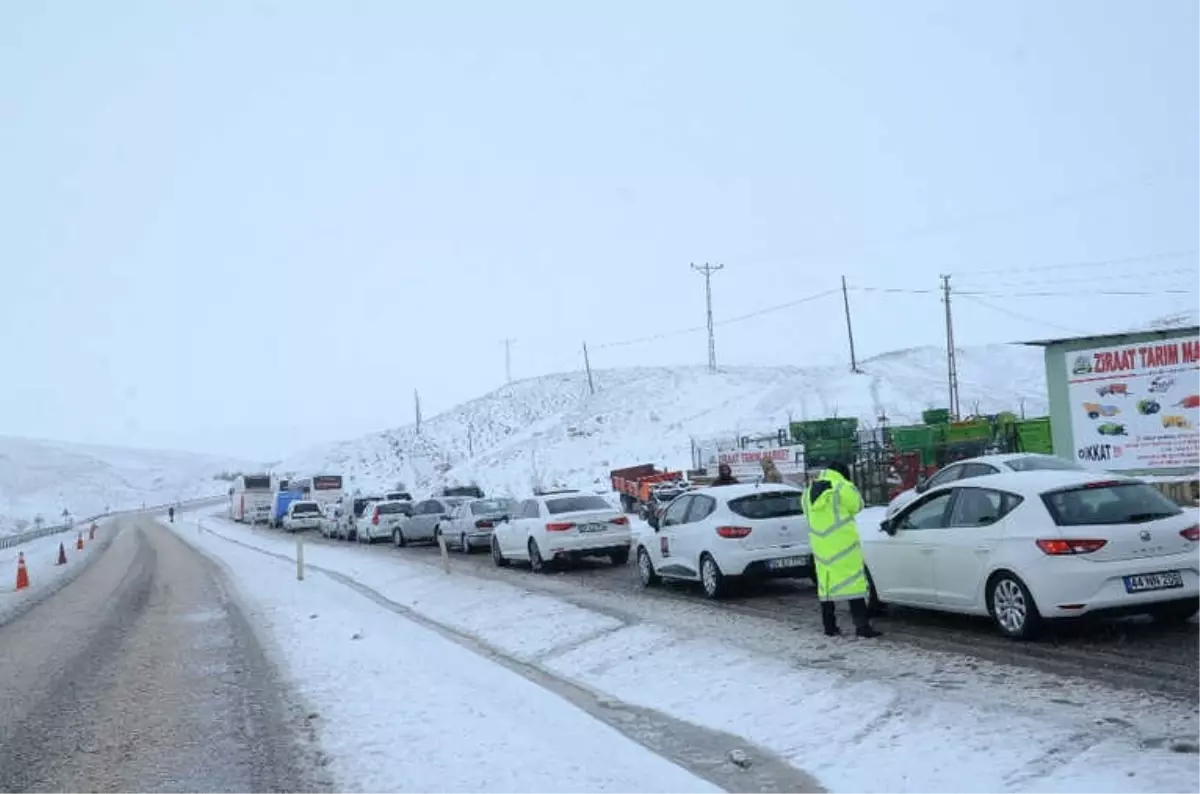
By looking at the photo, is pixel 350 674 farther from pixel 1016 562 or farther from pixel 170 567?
pixel 170 567

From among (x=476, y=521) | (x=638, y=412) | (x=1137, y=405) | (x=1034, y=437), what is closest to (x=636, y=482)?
(x=1034, y=437)

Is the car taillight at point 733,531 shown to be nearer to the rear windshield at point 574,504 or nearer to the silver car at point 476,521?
the rear windshield at point 574,504

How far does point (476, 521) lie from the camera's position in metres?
27.9

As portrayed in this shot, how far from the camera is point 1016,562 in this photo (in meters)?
9.49

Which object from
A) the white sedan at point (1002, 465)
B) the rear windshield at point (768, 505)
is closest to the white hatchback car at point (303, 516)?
the white sedan at point (1002, 465)

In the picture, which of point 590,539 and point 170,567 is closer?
point 590,539

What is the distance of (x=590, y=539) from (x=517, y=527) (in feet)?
6.24

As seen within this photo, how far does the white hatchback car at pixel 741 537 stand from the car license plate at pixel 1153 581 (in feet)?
19.2

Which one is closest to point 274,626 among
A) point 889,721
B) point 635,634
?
point 635,634

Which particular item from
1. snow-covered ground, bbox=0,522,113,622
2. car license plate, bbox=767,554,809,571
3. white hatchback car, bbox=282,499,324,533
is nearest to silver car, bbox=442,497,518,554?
snow-covered ground, bbox=0,522,113,622

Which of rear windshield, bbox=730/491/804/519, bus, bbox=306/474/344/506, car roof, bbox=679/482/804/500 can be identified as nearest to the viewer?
rear windshield, bbox=730/491/804/519

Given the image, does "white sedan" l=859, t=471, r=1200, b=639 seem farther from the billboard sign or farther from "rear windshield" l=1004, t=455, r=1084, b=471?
the billboard sign

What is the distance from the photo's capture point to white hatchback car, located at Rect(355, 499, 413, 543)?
36.9 m

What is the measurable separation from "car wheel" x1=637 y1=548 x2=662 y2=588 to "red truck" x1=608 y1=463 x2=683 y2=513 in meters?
22.7
